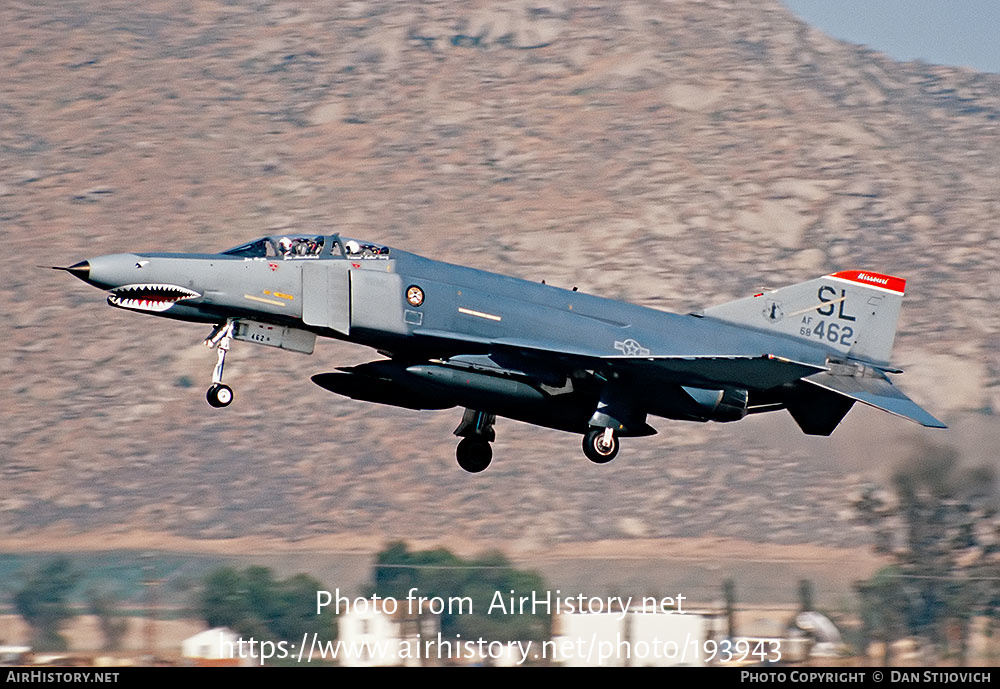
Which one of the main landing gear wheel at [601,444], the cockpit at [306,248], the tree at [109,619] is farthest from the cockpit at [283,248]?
the tree at [109,619]

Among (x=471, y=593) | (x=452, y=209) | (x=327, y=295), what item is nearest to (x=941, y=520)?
(x=471, y=593)

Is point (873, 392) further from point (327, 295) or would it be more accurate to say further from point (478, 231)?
point (478, 231)

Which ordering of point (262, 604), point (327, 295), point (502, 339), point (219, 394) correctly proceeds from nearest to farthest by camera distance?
point (219, 394) < point (327, 295) < point (502, 339) < point (262, 604)

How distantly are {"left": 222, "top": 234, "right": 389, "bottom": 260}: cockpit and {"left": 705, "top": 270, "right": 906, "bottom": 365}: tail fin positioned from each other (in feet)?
24.4

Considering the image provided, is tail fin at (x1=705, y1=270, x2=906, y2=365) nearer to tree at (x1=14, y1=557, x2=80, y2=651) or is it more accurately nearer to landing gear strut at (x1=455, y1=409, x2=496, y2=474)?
landing gear strut at (x1=455, y1=409, x2=496, y2=474)

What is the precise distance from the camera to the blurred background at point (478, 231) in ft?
174

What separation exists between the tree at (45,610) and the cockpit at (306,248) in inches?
310

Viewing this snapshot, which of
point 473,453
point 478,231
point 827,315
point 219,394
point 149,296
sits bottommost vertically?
point 219,394

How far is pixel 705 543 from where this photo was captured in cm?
5353

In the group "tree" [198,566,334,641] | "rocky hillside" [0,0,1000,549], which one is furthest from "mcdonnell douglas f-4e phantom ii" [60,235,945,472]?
"rocky hillside" [0,0,1000,549]

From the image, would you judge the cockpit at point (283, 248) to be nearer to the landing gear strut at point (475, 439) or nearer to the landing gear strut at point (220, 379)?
the landing gear strut at point (220, 379)

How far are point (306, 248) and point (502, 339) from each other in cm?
381

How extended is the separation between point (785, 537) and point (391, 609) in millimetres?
30197

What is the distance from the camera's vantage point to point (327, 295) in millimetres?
23312
